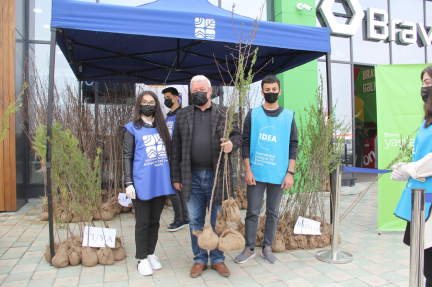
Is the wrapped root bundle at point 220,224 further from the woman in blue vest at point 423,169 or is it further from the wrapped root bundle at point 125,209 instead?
the wrapped root bundle at point 125,209

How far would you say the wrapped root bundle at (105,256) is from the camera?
289 cm

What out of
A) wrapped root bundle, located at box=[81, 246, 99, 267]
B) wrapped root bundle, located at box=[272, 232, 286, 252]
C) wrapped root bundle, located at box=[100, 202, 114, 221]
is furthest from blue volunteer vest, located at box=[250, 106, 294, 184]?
wrapped root bundle, located at box=[100, 202, 114, 221]

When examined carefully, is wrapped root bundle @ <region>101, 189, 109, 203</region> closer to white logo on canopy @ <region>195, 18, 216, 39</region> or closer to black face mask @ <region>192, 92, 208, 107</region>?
black face mask @ <region>192, 92, 208, 107</region>

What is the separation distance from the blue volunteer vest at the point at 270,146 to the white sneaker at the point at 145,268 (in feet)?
4.32

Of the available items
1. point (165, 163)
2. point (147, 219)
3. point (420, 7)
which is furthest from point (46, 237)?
point (420, 7)

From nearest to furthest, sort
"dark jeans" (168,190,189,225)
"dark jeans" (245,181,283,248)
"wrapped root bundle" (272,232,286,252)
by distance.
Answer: "dark jeans" (245,181,283,248) → "wrapped root bundle" (272,232,286,252) → "dark jeans" (168,190,189,225)

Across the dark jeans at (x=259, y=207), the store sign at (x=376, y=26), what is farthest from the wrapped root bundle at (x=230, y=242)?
the store sign at (x=376, y=26)

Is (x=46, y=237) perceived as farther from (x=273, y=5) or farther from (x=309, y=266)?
(x=273, y=5)

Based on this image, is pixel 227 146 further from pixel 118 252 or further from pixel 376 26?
pixel 376 26

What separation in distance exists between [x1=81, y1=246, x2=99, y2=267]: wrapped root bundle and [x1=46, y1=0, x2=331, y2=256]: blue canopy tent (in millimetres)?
329

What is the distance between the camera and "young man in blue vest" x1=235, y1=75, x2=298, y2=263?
116 inches

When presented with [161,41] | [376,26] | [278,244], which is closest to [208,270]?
[278,244]

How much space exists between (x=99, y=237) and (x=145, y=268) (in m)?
0.67

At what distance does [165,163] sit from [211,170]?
17.5 inches
